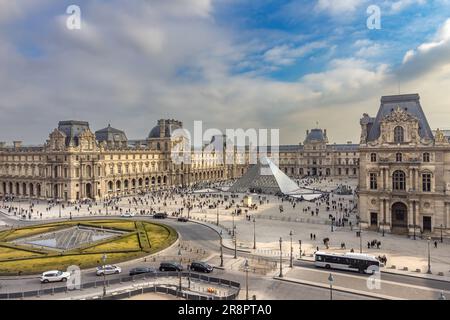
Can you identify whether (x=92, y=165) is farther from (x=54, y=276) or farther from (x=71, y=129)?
(x=54, y=276)

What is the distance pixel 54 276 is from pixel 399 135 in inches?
1696

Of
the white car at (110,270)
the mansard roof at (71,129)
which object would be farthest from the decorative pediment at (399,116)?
the mansard roof at (71,129)

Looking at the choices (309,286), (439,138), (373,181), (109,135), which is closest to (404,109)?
(439,138)

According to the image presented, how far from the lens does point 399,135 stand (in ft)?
164

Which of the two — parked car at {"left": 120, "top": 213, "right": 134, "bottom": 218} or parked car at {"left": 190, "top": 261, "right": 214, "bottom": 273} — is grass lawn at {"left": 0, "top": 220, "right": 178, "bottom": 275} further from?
parked car at {"left": 120, "top": 213, "right": 134, "bottom": 218}

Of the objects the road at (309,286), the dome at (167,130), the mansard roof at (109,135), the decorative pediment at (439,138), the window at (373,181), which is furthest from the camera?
the dome at (167,130)

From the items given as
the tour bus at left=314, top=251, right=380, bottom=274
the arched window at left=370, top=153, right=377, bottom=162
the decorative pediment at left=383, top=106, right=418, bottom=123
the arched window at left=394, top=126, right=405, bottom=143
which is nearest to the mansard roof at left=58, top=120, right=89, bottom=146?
the arched window at left=370, top=153, right=377, bottom=162

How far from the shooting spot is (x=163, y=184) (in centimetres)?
11388

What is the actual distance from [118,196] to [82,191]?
9325mm

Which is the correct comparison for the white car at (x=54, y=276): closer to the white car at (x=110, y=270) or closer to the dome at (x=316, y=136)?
the white car at (x=110, y=270)

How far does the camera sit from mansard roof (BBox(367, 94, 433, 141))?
49.5 m

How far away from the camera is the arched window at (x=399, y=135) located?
49781 millimetres
